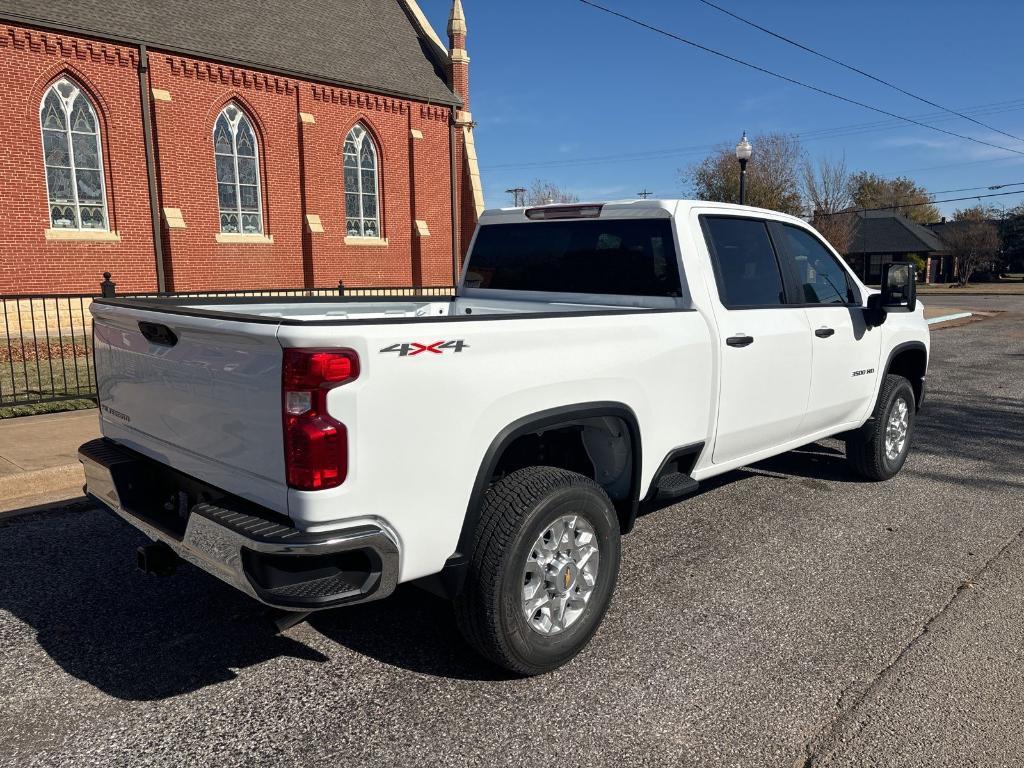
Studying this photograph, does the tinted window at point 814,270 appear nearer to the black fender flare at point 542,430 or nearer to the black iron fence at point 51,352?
the black fender flare at point 542,430

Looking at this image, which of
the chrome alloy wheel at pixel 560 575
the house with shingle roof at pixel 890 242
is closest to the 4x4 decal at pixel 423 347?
the chrome alloy wheel at pixel 560 575

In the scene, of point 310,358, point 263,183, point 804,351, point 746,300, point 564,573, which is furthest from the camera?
point 263,183

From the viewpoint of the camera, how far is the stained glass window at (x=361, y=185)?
23.5 meters

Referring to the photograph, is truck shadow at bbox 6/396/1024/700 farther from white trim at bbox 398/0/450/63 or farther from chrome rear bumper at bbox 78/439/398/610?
white trim at bbox 398/0/450/63

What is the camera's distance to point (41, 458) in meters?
6.57

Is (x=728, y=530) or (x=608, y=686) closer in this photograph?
(x=608, y=686)

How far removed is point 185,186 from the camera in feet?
64.5

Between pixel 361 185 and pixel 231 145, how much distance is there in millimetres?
4139

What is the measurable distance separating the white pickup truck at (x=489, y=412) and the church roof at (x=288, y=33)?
1694 centimetres

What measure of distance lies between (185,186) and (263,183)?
232cm

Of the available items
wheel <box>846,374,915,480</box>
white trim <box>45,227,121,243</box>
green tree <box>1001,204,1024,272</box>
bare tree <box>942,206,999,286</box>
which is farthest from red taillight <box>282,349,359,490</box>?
green tree <box>1001,204,1024,272</box>

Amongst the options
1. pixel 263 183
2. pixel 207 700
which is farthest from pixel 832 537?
pixel 263 183

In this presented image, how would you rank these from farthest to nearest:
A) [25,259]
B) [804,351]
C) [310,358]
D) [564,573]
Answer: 1. [25,259]
2. [804,351]
3. [564,573]
4. [310,358]

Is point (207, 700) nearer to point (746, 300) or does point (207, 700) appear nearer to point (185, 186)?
point (746, 300)
